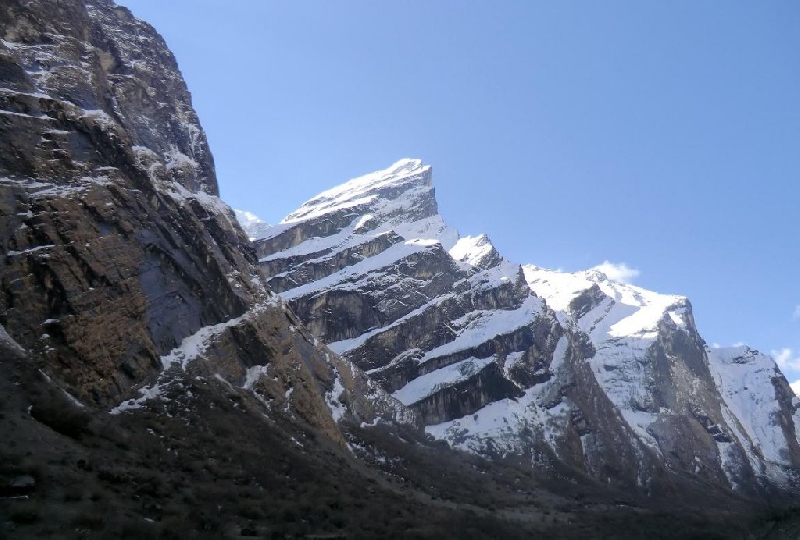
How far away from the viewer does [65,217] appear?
53156 millimetres

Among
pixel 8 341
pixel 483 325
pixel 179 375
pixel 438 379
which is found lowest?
pixel 8 341

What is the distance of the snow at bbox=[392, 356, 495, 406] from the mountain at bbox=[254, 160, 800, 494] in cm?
34

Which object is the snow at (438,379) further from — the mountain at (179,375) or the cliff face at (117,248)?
the cliff face at (117,248)

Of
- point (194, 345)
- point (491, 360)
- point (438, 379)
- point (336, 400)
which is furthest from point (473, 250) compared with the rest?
point (194, 345)

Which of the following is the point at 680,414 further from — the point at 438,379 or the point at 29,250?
the point at 29,250

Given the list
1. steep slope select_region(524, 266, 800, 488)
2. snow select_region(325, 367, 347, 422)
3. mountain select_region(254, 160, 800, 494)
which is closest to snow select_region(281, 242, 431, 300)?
mountain select_region(254, 160, 800, 494)

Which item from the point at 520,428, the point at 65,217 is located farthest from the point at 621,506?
the point at 65,217

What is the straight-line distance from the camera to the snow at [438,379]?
386 ft

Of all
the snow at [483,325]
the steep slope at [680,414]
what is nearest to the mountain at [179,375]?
the snow at [483,325]

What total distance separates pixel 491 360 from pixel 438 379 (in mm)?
11841

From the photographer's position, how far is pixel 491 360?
12656cm

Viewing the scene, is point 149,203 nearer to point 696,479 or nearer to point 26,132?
point 26,132

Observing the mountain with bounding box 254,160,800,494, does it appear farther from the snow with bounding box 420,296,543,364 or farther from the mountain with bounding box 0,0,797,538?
the mountain with bounding box 0,0,797,538

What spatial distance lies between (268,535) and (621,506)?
77.1m
